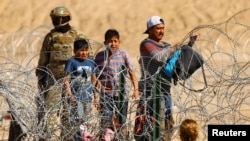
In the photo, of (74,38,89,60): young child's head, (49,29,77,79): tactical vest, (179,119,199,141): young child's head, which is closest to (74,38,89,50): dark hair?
(74,38,89,60): young child's head

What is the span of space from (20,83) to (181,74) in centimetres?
136

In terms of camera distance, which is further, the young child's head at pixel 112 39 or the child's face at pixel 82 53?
the young child's head at pixel 112 39

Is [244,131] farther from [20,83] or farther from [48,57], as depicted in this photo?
[48,57]

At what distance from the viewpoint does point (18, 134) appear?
8562 mm

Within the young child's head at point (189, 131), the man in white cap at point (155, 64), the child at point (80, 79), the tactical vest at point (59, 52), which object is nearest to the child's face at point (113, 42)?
the child at point (80, 79)

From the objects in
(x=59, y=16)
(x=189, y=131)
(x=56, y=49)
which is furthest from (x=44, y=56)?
(x=189, y=131)

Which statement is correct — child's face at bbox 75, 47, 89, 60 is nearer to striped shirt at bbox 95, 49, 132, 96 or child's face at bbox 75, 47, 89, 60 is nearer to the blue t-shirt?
the blue t-shirt

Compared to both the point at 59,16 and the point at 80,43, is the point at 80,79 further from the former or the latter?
the point at 59,16

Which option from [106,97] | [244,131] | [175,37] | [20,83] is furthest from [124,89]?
[175,37]

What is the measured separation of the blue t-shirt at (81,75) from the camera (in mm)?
8164

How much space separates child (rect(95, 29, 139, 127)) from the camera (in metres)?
8.08

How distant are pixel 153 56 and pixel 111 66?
0.57 metres

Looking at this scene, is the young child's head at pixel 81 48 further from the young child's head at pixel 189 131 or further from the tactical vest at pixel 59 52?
the young child's head at pixel 189 131

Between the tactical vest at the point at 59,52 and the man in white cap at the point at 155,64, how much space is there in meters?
0.87
